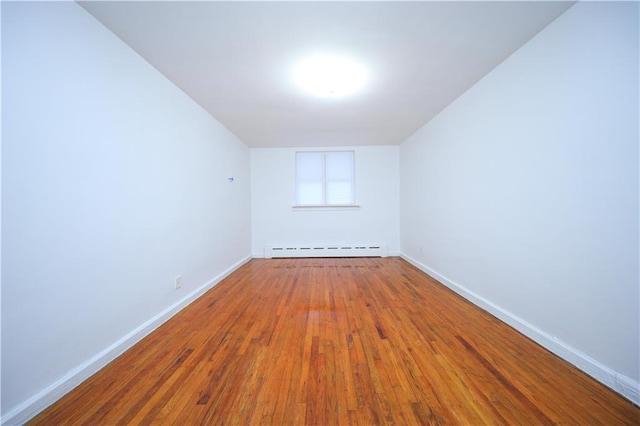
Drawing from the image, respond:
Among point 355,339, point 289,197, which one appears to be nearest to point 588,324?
point 355,339

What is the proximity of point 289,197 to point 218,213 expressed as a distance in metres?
1.87

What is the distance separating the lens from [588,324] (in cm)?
139

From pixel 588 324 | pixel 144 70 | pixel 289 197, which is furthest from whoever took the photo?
pixel 289 197

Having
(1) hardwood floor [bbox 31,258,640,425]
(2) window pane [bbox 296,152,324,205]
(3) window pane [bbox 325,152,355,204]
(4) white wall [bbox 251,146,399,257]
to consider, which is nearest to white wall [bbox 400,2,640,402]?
(1) hardwood floor [bbox 31,258,640,425]

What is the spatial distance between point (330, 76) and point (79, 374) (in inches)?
120

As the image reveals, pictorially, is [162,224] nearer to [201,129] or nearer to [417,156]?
[201,129]

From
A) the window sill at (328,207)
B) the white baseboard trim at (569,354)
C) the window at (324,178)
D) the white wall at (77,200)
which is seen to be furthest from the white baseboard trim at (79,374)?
the window at (324,178)

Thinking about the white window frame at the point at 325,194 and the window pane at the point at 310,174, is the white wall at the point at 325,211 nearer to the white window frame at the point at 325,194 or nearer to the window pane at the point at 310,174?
the white window frame at the point at 325,194

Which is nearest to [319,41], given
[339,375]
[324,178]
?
[339,375]

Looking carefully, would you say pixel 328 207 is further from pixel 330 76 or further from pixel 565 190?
pixel 565 190

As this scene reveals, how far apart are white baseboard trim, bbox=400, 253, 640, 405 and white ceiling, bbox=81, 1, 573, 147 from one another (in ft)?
7.67

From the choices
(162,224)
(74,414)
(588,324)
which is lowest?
(74,414)

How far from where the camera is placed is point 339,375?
137cm

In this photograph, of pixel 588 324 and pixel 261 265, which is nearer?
pixel 588 324
